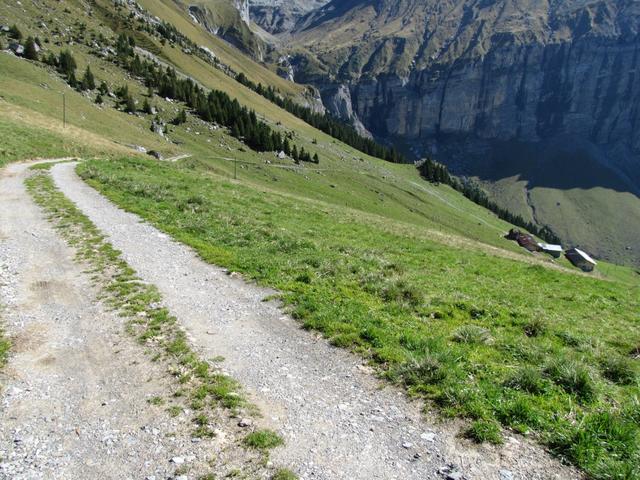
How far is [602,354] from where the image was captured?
11375 millimetres

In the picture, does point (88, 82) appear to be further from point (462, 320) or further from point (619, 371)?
point (619, 371)

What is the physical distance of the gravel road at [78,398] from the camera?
6207mm

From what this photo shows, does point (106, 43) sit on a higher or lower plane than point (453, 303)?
higher

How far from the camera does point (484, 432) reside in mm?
7098

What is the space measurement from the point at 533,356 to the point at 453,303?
419 centimetres

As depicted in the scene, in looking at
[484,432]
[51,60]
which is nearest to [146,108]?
[51,60]

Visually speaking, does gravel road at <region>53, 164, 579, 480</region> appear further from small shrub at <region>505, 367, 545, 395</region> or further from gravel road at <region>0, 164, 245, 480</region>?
small shrub at <region>505, 367, 545, 395</region>

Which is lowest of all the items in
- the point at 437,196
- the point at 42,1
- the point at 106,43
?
the point at 437,196

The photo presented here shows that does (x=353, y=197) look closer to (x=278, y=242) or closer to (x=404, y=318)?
(x=278, y=242)

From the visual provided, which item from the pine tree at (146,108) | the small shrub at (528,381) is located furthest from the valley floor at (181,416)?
the pine tree at (146,108)

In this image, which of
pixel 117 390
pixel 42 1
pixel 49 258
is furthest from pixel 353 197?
pixel 42 1

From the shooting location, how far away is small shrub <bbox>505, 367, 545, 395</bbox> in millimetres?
8625

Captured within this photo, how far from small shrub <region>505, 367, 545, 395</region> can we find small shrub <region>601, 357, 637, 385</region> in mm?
2750

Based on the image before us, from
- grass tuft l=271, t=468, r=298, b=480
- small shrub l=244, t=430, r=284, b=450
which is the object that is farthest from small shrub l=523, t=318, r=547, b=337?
grass tuft l=271, t=468, r=298, b=480
